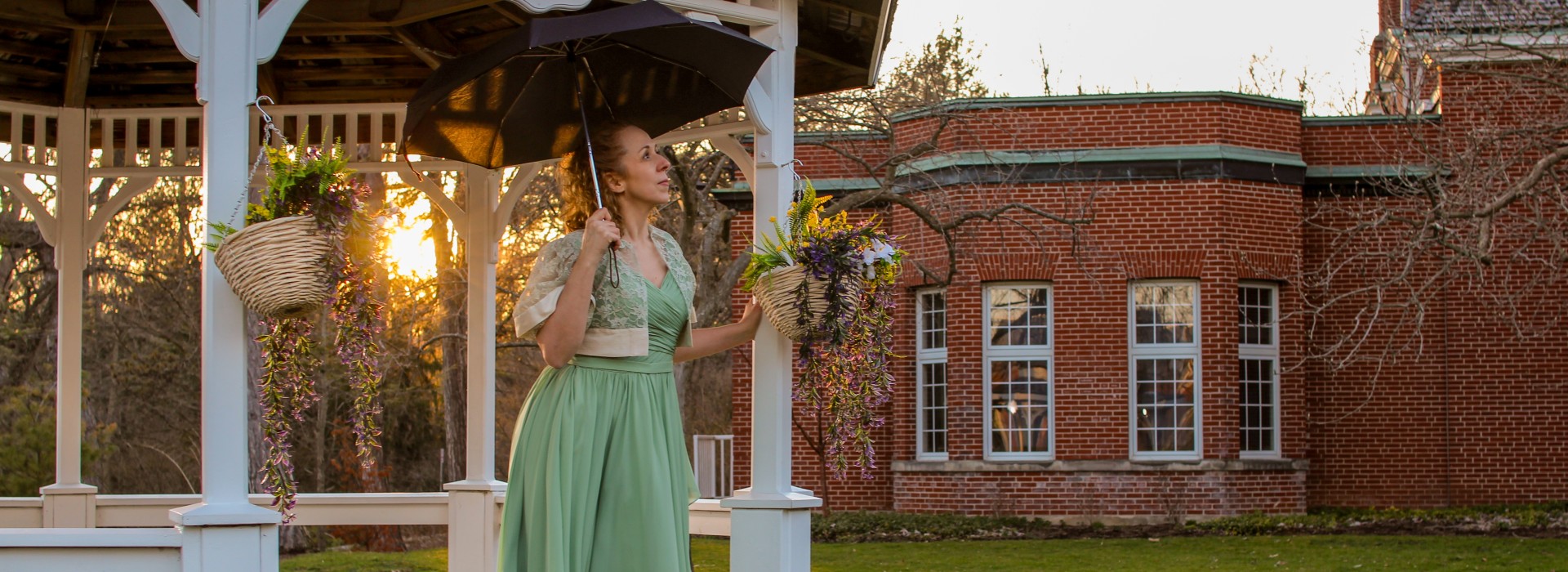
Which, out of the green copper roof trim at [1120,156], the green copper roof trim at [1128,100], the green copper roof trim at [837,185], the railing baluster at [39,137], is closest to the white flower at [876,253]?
the railing baluster at [39,137]

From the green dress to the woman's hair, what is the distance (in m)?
0.24

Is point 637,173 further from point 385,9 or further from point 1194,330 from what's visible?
point 1194,330

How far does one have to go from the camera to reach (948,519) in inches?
638

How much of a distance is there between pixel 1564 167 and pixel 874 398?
13.8 metres

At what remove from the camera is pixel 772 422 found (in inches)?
211

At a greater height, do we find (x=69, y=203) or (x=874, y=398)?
(x=69, y=203)

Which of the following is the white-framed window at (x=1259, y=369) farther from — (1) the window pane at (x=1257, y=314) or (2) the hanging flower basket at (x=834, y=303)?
(2) the hanging flower basket at (x=834, y=303)

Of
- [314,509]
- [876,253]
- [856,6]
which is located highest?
[856,6]

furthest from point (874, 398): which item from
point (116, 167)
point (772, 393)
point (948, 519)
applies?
point (948, 519)

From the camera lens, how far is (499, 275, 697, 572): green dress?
4402mm

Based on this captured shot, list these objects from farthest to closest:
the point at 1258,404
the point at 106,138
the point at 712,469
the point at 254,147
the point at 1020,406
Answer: the point at 712,469, the point at 1258,404, the point at 1020,406, the point at 106,138, the point at 254,147

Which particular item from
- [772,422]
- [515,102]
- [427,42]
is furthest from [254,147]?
[772,422]

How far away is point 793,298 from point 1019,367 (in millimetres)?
12274

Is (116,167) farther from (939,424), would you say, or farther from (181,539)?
(939,424)
